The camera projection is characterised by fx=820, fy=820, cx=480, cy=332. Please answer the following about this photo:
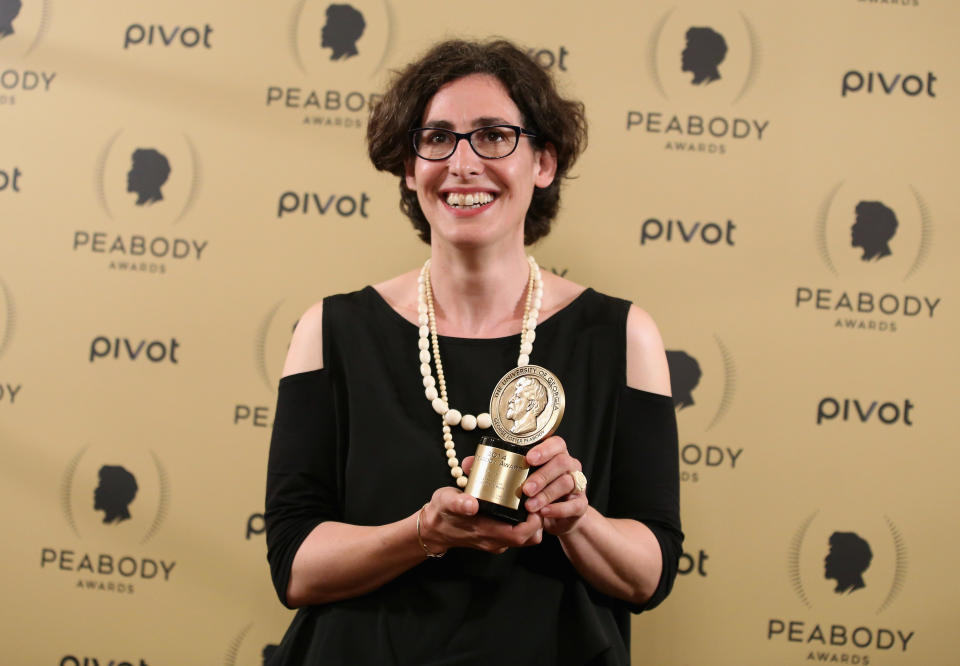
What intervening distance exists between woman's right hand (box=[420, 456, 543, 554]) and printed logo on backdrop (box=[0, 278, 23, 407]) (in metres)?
1.52

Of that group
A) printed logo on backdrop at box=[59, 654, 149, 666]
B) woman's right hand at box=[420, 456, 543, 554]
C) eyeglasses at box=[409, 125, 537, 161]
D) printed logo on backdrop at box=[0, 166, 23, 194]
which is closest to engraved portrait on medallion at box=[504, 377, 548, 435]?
woman's right hand at box=[420, 456, 543, 554]

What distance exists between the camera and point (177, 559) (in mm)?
2143

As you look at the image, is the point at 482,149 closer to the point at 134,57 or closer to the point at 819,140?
the point at 819,140

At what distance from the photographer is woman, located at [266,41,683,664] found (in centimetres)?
132

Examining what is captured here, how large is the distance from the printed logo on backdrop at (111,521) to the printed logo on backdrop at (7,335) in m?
0.24

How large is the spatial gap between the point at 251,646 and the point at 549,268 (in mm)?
1244

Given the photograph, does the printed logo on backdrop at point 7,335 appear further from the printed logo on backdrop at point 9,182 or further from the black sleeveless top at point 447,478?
the black sleeveless top at point 447,478

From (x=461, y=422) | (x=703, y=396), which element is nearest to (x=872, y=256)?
(x=703, y=396)

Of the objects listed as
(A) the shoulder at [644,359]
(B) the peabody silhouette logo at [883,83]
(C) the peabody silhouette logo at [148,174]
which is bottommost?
(A) the shoulder at [644,359]

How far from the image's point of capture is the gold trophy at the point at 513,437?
1089mm

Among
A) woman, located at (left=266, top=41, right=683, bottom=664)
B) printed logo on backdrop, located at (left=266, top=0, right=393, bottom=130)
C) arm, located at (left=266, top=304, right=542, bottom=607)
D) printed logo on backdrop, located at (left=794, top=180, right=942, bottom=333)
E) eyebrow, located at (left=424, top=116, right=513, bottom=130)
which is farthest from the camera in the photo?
printed logo on backdrop, located at (left=266, top=0, right=393, bottom=130)

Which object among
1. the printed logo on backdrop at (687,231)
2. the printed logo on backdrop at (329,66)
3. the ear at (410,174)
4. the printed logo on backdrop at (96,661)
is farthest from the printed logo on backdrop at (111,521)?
the printed logo on backdrop at (687,231)

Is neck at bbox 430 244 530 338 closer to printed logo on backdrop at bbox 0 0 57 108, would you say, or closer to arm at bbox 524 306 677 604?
arm at bbox 524 306 677 604

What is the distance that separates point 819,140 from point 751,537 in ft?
3.29
